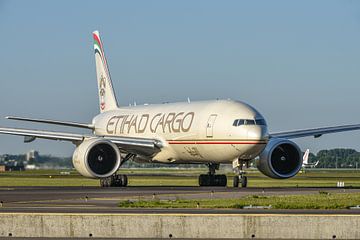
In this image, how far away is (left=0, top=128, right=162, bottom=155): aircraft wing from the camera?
181ft

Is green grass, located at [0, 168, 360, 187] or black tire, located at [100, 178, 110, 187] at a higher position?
green grass, located at [0, 168, 360, 187]

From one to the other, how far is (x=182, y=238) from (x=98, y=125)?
4439 cm

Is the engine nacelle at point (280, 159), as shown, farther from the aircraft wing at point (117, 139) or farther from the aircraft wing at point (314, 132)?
the aircraft wing at point (117, 139)

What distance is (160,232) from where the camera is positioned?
22.8 meters

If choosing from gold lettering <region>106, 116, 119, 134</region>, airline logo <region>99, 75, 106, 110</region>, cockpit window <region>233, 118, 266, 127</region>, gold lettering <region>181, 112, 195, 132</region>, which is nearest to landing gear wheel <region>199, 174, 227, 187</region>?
gold lettering <region>181, 112, 195, 132</region>

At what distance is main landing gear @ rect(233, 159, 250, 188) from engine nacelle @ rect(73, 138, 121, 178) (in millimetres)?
5959

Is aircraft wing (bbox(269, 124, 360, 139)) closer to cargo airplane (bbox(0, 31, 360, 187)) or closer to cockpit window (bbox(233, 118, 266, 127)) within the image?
cargo airplane (bbox(0, 31, 360, 187))

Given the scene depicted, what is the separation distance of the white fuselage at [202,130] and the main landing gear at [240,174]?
40 cm

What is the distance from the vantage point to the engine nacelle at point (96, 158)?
5194cm

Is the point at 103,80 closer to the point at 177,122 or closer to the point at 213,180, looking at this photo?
the point at 177,122

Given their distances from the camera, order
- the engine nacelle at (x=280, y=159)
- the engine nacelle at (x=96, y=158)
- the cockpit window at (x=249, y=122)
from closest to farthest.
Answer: the cockpit window at (x=249, y=122)
the engine nacelle at (x=96, y=158)
the engine nacelle at (x=280, y=159)

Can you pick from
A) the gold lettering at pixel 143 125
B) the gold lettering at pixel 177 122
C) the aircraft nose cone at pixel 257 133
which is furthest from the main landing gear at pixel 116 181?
the aircraft nose cone at pixel 257 133

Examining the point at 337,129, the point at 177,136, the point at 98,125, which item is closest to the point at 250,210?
the point at 177,136

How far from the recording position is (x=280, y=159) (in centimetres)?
5431
